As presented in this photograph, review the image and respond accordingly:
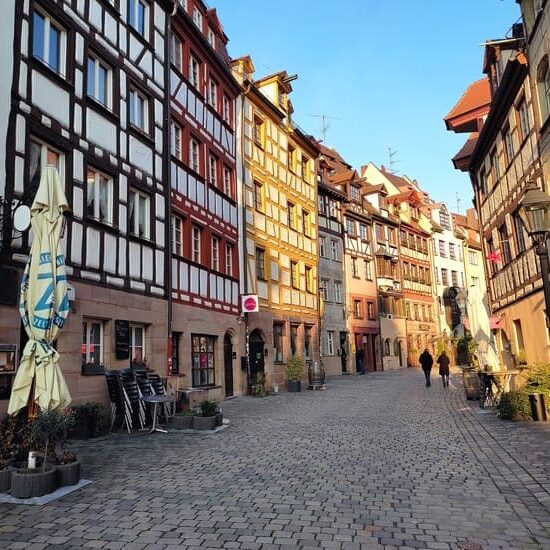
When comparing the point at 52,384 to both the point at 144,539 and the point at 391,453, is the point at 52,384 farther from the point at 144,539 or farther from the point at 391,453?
the point at 391,453

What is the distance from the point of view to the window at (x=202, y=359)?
16.8 metres

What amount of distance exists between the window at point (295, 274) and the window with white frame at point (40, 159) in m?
15.8

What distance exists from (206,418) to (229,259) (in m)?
9.62

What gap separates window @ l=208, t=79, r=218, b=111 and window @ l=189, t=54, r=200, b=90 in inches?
36.6

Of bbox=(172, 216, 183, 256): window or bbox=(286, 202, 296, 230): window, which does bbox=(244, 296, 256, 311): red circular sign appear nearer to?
bbox=(172, 216, 183, 256): window

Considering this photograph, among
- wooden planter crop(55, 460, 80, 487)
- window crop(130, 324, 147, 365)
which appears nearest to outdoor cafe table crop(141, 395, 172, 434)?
window crop(130, 324, 147, 365)

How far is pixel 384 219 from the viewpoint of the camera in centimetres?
4019

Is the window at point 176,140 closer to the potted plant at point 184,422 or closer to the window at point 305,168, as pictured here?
the potted plant at point 184,422

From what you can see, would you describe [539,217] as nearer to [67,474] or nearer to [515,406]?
[515,406]

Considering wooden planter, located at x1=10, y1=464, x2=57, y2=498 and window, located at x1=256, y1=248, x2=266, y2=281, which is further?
window, located at x1=256, y1=248, x2=266, y2=281

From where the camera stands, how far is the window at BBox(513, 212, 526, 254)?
15194 mm

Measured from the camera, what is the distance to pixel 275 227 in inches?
963

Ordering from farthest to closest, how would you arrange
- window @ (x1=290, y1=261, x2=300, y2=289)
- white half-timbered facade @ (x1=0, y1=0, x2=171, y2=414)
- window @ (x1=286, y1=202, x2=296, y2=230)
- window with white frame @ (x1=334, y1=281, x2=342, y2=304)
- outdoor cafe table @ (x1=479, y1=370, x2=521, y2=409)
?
window with white frame @ (x1=334, y1=281, x2=342, y2=304)
window @ (x1=286, y1=202, x2=296, y2=230)
window @ (x1=290, y1=261, x2=300, y2=289)
outdoor cafe table @ (x1=479, y1=370, x2=521, y2=409)
white half-timbered facade @ (x1=0, y1=0, x2=171, y2=414)

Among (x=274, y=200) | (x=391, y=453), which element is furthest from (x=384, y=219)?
(x=391, y=453)
